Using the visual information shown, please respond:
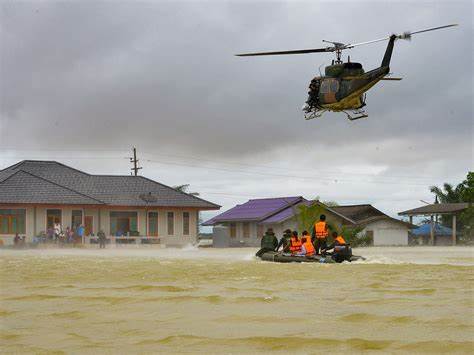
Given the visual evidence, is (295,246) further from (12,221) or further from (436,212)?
(436,212)

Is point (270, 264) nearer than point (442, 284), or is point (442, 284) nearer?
point (442, 284)

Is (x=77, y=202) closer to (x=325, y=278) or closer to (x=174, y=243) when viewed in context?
(x=174, y=243)

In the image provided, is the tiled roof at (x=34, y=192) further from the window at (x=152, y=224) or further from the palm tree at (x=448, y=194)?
the palm tree at (x=448, y=194)

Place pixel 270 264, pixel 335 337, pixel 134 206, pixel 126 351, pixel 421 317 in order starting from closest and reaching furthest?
pixel 126 351 < pixel 335 337 < pixel 421 317 < pixel 270 264 < pixel 134 206

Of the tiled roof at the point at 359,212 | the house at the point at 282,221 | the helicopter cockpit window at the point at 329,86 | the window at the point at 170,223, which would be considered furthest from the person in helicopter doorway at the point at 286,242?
the tiled roof at the point at 359,212

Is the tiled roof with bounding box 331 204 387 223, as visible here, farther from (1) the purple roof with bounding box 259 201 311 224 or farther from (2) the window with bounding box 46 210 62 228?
(2) the window with bounding box 46 210 62 228

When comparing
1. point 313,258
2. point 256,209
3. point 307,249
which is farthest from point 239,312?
point 256,209

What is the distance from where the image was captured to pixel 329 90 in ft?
90.0

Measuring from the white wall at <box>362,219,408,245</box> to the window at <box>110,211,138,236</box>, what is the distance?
18804 millimetres

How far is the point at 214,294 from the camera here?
15.2 meters

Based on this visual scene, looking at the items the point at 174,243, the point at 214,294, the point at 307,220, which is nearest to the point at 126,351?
the point at 214,294

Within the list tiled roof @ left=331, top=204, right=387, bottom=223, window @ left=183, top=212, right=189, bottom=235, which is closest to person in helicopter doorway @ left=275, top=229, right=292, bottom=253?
window @ left=183, top=212, right=189, bottom=235

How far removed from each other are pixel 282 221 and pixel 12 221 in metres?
19.4

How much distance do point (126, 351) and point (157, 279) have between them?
33.6ft
